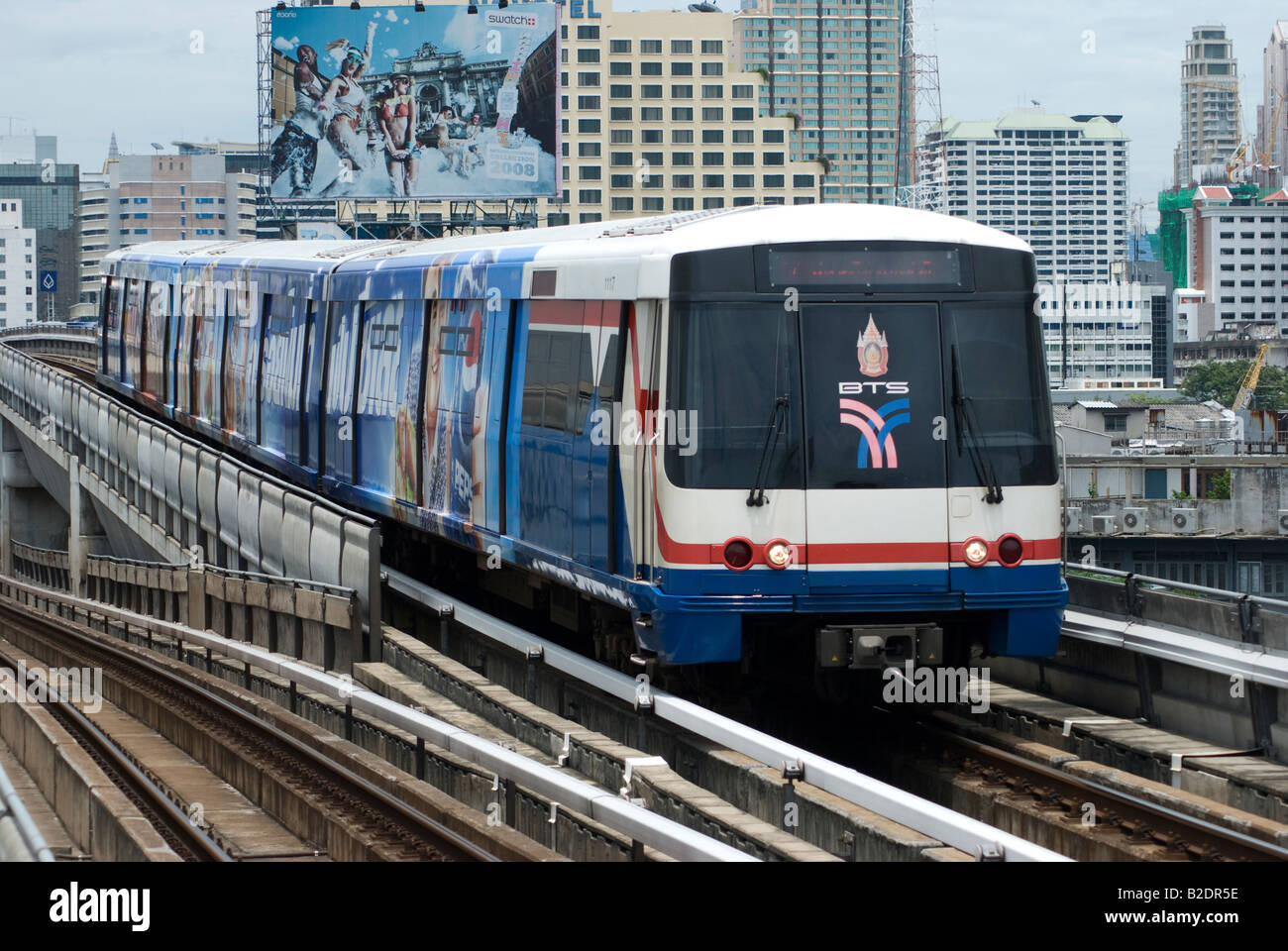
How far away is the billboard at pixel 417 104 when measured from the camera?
220 feet

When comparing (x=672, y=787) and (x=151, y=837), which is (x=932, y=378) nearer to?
(x=672, y=787)

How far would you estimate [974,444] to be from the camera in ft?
40.1

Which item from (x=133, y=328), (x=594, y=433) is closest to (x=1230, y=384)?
(x=133, y=328)

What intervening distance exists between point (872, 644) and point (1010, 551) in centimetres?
103

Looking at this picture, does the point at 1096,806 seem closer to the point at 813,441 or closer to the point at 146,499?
the point at 813,441

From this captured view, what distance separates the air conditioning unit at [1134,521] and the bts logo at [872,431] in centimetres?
6875

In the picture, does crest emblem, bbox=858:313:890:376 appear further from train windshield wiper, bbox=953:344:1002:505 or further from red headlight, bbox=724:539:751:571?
red headlight, bbox=724:539:751:571

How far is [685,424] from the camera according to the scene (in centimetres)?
1196

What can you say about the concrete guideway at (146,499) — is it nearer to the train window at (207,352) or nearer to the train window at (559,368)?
the train window at (207,352)

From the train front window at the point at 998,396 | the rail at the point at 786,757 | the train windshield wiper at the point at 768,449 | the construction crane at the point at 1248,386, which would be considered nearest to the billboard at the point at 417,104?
the rail at the point at 786,757

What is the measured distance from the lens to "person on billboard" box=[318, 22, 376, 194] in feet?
221

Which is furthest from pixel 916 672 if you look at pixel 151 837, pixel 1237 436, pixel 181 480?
pixel 1237 436

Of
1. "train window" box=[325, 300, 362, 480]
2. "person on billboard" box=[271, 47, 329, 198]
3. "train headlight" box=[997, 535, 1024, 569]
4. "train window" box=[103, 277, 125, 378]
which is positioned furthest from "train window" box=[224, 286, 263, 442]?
"person on billboard" box=[271, 47, 329, 198]

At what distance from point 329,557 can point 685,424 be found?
752 cm
